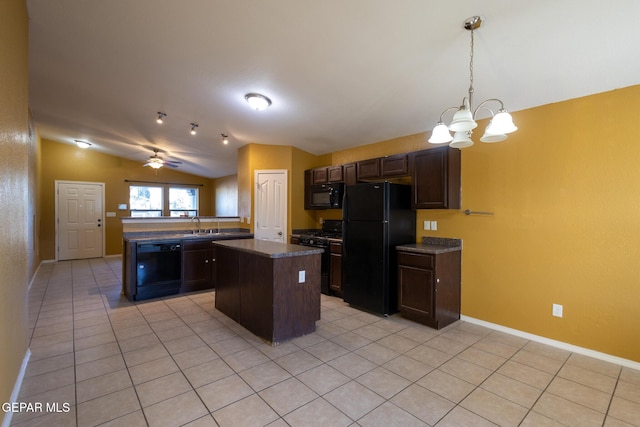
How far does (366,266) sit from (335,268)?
0.76m

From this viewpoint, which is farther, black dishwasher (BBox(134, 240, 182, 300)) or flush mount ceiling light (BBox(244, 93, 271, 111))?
black dishwasher (BBox(134, 240, 182, 300))

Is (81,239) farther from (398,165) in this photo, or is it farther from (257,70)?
(398,165)

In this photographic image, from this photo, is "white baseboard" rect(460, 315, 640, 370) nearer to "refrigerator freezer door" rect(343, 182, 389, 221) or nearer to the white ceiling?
"refrigerator freezer door" rect(343, 182, 389, 221)

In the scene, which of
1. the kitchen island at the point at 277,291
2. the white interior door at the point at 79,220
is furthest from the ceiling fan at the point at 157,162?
the kitchen island at the point at 277,291

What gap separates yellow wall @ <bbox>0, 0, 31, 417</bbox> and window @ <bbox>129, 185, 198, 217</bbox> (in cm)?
622

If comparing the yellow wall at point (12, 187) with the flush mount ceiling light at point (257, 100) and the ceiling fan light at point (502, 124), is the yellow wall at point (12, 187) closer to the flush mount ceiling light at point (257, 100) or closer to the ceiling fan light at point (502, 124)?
the flush mount ceiling light at point (257, 100)

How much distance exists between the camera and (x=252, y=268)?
306 centimetres

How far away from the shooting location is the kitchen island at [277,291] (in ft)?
9.20

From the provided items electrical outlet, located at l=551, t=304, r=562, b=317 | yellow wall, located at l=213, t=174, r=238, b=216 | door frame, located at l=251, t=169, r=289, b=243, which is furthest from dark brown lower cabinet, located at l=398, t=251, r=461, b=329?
yellow wall, located at l=213, t=174, r=238, b=216

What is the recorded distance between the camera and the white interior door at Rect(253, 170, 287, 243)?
5.19m

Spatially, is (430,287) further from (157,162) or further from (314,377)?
(157,162)

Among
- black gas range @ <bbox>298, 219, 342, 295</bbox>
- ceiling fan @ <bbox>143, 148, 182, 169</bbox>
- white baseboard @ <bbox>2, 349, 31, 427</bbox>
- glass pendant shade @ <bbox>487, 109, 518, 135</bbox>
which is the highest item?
ceiling fan @ <bbox>143, 148, 182, 169</bbox>

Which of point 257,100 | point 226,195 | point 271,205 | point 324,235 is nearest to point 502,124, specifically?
point 257,100

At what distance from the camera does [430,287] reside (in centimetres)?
324
